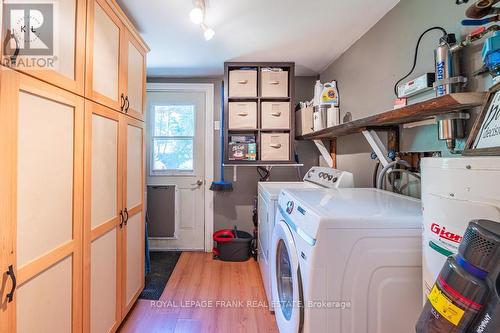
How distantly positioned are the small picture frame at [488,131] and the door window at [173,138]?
2.76 m

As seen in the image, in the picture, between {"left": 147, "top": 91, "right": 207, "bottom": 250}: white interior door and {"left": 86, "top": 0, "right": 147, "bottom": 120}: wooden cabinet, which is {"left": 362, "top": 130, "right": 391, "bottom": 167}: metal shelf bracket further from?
{"left": 147, "top": 91, "right": 207, "bottom": 250}: white interior door

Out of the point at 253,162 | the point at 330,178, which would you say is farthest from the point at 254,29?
the point at 330,178

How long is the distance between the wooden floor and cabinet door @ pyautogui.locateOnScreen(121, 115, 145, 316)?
197 mm

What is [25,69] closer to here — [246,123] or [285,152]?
[246,123]

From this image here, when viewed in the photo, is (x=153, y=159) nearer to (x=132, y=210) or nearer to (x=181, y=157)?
(x=181, y=157)

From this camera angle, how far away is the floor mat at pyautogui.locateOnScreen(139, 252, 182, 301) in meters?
2.19

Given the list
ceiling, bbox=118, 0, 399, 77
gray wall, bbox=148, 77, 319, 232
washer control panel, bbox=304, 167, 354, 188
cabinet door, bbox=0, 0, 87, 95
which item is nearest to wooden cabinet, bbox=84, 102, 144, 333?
cabinet door, bbox=0, 0, 87, 95

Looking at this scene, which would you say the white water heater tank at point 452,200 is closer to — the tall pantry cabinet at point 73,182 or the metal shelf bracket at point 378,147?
the metal shelf bracket at point 378,147

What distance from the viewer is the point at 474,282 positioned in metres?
0.52

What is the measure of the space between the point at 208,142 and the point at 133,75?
53.5 inches

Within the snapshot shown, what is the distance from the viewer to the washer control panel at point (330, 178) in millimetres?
1940

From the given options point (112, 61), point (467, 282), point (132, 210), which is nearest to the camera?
point (467, 282)

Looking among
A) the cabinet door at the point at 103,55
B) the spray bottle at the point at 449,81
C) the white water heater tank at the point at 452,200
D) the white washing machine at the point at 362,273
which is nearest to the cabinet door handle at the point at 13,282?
the cabinet door at the point at 103,55

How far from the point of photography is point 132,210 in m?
1.86
